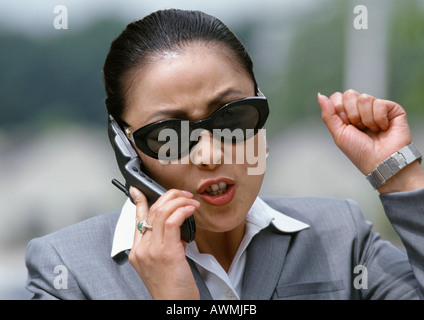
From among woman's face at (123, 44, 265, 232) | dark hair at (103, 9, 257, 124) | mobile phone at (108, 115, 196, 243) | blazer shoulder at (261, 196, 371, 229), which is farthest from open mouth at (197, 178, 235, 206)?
blazer shoulder at (261, 196, 371, 229)

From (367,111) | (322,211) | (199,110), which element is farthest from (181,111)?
(322,211)

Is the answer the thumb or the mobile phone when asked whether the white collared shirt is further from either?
the thumb

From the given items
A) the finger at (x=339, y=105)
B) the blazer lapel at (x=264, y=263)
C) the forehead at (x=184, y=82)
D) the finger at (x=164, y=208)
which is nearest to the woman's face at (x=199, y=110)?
the forehead at (x=184, y=82)

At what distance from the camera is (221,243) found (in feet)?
6.42

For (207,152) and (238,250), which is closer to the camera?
(207,152)

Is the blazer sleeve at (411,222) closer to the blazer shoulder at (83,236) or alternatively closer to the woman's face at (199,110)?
the woman's face at (199,110)

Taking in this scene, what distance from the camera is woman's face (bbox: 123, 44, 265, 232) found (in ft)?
5.38

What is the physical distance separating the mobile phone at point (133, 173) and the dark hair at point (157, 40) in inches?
2.8

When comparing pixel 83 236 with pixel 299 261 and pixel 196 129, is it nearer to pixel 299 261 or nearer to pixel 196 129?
pixel 196 129

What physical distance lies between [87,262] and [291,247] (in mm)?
764

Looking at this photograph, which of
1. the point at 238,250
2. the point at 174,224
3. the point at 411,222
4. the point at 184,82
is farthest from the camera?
the point at 238,250

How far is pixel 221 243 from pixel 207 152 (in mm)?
456

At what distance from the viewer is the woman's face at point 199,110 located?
1.64m

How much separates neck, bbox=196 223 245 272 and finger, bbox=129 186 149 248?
0.31m
